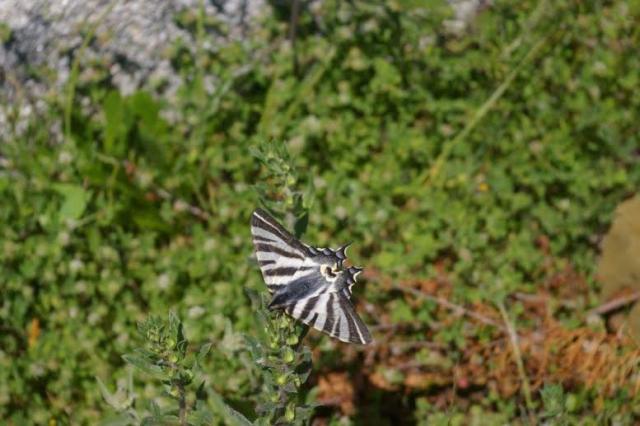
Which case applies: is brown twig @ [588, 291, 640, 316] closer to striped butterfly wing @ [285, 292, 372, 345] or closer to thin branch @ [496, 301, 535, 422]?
thin branch @ [496, 301, 535, 422]

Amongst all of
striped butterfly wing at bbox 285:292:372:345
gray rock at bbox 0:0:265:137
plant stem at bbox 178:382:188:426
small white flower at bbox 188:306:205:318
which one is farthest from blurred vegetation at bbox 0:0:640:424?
striped butterfly wing at bbox 285:292:372:345

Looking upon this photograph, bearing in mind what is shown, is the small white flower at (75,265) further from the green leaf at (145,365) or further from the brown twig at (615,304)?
the brown twig at (615,304)

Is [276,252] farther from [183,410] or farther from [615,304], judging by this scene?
[615,304]

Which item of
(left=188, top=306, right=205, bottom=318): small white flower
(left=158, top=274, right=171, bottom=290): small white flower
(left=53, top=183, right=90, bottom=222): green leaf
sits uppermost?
(left=53, top=183, right=90, bottom=222): green leaf

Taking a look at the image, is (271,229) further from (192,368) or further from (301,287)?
(192,368)

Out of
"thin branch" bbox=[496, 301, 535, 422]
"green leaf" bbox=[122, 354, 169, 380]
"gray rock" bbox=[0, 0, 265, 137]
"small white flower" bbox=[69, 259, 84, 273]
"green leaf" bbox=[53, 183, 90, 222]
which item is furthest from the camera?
"gray rock" bbox=[0, 0, 265, 137]

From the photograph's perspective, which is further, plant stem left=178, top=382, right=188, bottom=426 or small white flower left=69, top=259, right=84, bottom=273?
small white flower left=69, top=259, right=84, bottom=273

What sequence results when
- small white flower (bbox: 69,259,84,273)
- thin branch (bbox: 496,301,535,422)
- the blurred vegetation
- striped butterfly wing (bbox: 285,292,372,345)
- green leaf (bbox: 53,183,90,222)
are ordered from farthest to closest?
green leaf (bbox: 53,183,90,222)
small white flower (bbox: 69,259,84,273)
the blurred vegetation
thin branch (bbox: 496,301,535,422)
striped butterfly wing (bbox: 285,292,372,345)
